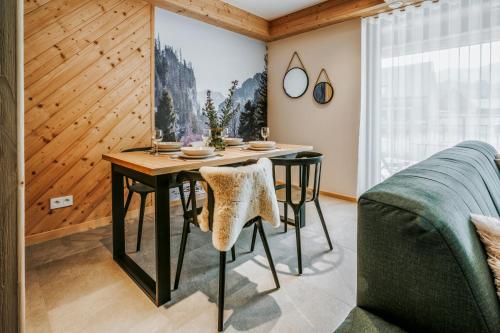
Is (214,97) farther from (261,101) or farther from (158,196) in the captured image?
(158,196)

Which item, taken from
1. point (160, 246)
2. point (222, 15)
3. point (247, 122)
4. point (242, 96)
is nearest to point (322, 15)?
point (222, 15)

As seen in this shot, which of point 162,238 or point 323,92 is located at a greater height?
point 323,92

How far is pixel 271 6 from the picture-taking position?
3906mm

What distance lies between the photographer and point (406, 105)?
11.1ft

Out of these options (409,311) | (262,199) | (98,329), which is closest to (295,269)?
(262,199)

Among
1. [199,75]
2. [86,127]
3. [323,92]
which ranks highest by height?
[199,75]

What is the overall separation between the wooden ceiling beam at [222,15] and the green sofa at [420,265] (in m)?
3.27

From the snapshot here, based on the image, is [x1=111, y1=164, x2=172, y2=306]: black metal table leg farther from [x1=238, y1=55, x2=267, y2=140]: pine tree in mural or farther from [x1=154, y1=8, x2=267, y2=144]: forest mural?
[x1=238, y1=55, x2=267, y2=140]: pine tree in mural

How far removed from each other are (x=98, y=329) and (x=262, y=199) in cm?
113

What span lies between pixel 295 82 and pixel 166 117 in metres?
2.08

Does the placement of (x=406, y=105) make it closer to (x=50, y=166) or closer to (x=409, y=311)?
(x=409, y=311)

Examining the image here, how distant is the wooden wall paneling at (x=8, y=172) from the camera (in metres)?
0.64

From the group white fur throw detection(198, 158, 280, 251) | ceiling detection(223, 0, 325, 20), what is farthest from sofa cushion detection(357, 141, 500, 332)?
ceiling detection(223, 0, 325, 20)

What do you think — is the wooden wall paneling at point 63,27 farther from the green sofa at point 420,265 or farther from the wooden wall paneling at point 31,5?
the green sofa at point 420,265
